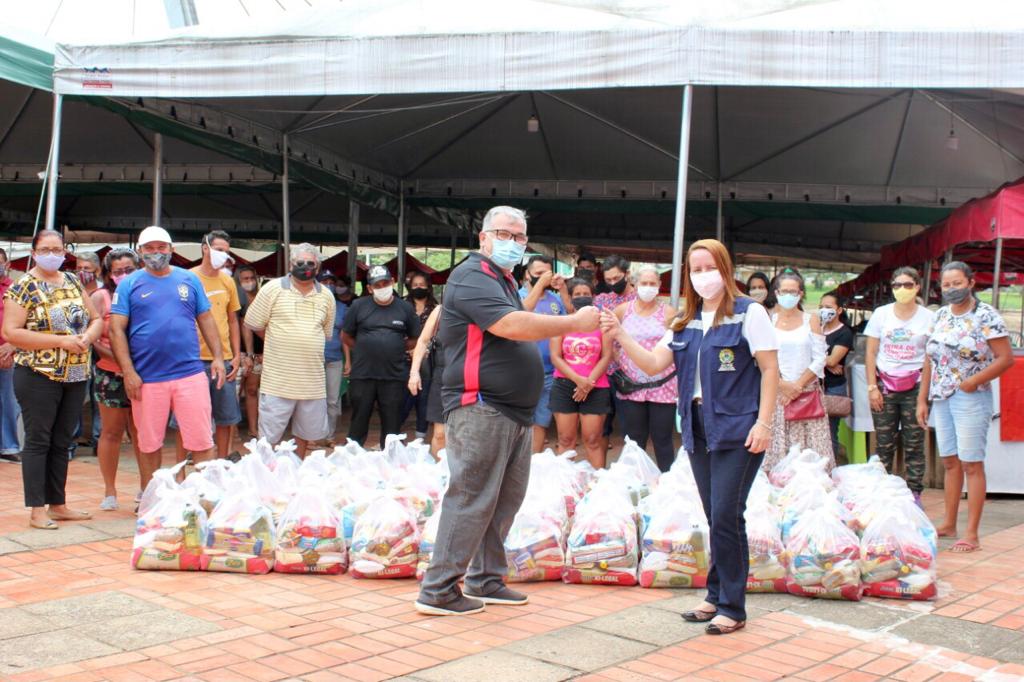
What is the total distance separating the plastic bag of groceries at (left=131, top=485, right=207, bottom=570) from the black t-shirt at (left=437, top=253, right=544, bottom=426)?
5.10 feet

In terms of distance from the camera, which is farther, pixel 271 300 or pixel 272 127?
pixel 272 127

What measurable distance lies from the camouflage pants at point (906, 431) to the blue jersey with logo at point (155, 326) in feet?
15.0

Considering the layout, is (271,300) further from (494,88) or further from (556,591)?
(556,591)

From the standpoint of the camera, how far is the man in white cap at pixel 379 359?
800cm

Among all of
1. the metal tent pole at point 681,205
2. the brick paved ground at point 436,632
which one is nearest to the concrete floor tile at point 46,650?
the brick paved ground at point 436,632

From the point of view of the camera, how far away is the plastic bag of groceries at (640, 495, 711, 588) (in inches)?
192

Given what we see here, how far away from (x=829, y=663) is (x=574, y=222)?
15062 millimetres

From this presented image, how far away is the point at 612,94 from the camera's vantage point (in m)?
11.5

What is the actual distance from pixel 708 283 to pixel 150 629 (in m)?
2.69

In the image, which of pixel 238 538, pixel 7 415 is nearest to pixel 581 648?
pixel 238 538

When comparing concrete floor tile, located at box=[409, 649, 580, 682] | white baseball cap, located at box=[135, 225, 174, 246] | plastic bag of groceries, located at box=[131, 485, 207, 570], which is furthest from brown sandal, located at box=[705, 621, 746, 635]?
white baseball cap, located at box=[135, 225, 174, 246]

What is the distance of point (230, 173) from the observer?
14.5 m

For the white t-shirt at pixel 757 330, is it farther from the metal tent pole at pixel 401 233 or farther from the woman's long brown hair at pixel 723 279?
the metal tent pole at pixel 401 233

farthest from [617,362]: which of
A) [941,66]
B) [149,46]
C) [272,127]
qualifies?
[272,127]
